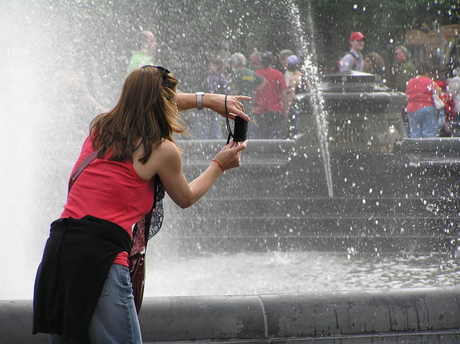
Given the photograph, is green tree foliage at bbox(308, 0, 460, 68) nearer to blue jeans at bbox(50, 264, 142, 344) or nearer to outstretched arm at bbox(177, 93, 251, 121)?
outstretched arm at bbox(177, 93, 251, 121)

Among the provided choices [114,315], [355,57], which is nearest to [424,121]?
[355,57]

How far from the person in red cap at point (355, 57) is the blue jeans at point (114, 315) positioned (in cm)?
810

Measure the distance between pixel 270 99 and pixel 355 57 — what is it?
173 centimetres

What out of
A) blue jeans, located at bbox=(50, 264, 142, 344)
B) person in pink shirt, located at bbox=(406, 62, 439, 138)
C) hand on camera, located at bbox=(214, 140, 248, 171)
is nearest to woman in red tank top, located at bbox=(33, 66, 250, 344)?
blue jeans, located at bbox=(50, 264, 142, 344)

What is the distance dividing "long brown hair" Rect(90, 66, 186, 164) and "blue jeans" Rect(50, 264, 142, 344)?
1.15 ft

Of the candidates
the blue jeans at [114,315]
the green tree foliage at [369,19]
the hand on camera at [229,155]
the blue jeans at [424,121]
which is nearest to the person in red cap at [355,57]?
the blue jeans at [424,121]

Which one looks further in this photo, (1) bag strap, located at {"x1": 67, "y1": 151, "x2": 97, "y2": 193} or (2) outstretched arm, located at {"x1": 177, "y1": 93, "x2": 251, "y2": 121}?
(2) outstretched arm, located at {"x1": 177, "y1": 93, "x2": 251, "y2": 121}

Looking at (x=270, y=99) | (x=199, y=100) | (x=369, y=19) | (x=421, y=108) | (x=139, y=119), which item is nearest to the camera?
(x=139, y=119)

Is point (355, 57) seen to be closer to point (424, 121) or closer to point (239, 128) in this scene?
point (424, 121)

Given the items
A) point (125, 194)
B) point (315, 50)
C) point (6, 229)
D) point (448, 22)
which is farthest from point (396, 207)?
point (448, 22)

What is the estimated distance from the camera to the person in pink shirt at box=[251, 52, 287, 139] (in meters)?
8.68

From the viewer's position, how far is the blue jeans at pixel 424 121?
9087mm

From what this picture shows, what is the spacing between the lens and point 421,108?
29.9 ft

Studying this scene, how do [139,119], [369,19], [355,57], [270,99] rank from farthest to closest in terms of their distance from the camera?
1. [369,19]
2. [355,57]
3. [270,99]
4. [139,119]
